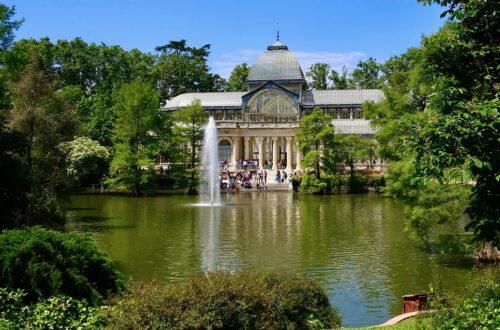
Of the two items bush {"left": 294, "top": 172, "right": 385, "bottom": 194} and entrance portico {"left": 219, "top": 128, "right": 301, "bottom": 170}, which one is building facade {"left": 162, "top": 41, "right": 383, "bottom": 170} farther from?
bush {"left": 294, "top": 172, "right": 385, "bottom": 194}

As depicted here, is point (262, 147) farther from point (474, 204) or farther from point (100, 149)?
point (474, 204)

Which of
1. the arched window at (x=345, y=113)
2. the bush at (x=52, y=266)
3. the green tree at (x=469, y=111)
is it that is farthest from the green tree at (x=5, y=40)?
the arched window at (x=345, y=113)

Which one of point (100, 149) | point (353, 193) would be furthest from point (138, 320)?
point (353, 193)

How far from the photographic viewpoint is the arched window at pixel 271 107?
250 feet

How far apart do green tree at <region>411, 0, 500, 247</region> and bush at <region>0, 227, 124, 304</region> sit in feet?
20.4

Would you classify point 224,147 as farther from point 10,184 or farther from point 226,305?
point 226,305

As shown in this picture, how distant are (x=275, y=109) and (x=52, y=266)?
68.2m

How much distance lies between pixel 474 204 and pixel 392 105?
16.7 meters

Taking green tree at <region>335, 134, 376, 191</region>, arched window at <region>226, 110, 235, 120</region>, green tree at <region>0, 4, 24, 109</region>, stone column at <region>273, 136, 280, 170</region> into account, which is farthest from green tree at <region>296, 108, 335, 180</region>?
green tree at <region>0, 4, 24, 109</region>

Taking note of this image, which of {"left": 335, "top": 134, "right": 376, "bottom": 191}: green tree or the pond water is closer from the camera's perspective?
the pond water

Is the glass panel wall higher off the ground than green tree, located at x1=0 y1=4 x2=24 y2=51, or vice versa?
the glass panel wall

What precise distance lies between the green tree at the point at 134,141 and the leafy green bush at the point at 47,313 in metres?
38.3

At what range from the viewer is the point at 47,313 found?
843 centimetres

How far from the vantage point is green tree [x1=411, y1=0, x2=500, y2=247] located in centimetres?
908
